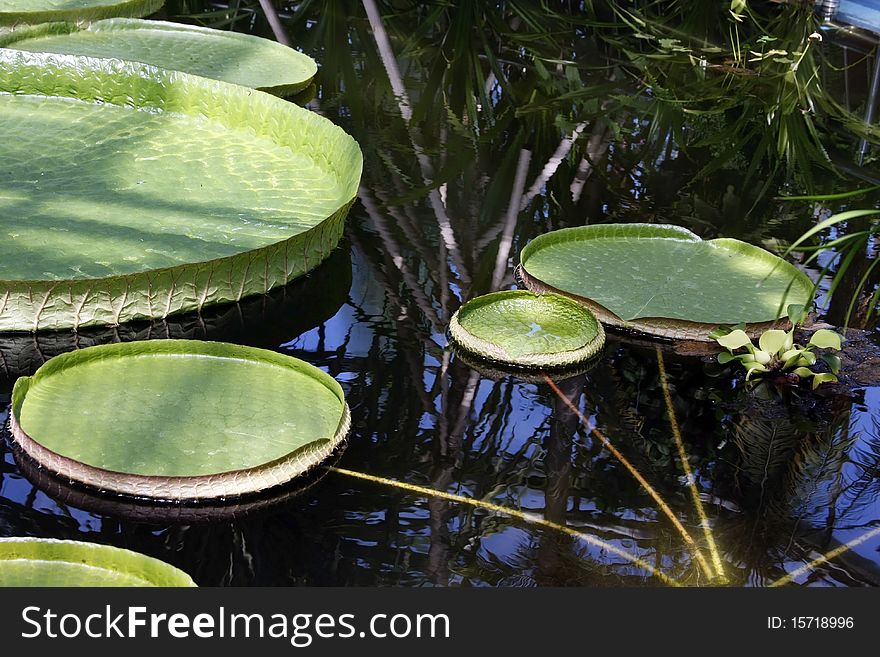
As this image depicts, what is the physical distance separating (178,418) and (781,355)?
4.29 feet

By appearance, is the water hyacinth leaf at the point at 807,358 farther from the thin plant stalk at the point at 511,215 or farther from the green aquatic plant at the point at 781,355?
the thin plant stalk at the point at 511,215

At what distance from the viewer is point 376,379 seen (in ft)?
7.37

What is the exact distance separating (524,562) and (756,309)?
41.0 inches

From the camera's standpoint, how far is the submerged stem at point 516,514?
1.74 metres

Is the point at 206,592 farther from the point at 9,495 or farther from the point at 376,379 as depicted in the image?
the point at 376,379

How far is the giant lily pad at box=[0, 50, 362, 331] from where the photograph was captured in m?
2.32

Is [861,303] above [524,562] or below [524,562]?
above

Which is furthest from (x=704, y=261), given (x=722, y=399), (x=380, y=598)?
(x=380, y=598)

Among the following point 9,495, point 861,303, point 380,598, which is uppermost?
point 861,303

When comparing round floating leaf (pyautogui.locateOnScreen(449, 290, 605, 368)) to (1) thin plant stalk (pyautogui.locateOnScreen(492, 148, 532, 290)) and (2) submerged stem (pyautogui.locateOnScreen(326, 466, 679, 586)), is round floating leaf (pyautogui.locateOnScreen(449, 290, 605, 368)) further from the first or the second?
(2) submerged stem (pyautogui.locateOnScreen(326, 466, 679, 586))

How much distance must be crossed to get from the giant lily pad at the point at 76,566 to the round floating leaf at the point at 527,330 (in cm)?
98

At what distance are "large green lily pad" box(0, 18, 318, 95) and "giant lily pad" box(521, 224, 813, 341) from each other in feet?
5.16

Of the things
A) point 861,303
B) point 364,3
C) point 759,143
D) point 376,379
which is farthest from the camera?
point 364,3

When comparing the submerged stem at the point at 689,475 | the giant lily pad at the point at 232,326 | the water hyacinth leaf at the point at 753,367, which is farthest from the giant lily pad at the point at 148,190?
the water hyacinth leaf at the point at 753,367
